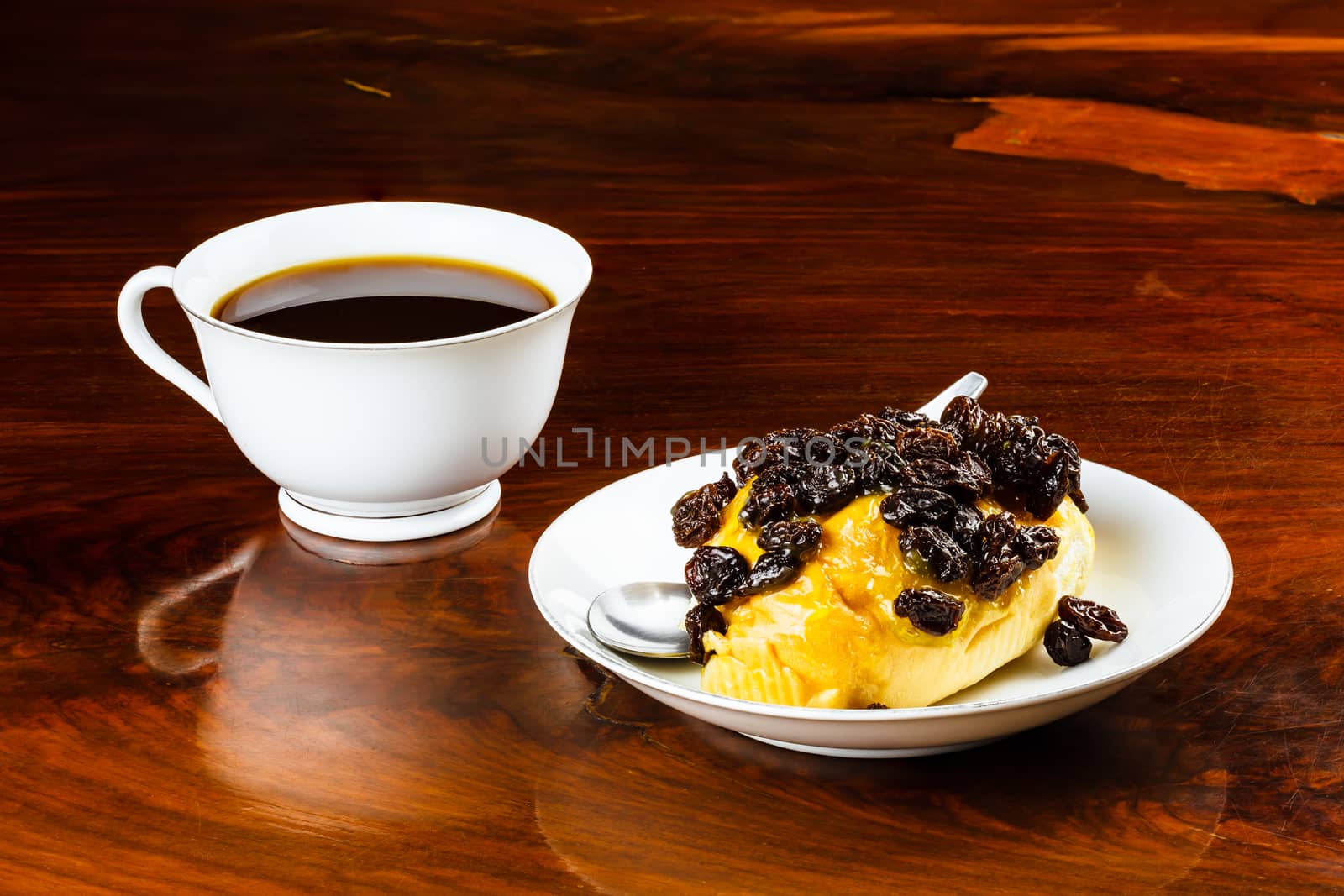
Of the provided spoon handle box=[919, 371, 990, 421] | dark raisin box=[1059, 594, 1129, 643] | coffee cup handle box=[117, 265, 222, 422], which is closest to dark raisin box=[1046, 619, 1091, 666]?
dark raisin box=[1059, 594, 1129, 643]

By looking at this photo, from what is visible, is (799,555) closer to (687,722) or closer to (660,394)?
(687,722)

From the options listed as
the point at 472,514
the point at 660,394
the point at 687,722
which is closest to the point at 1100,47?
the point at 660,394

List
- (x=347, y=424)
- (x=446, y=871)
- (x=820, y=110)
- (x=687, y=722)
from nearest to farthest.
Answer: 1. (x=446, y=871)
2. (x=687, y=722)
3. (x=347, y=424)
4. (x=820, y=110)

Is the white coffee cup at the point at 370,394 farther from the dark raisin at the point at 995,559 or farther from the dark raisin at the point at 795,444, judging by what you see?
the dark raisin at the point at 995,559

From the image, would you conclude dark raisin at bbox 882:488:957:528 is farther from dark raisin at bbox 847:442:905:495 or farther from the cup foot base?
the cup foot base

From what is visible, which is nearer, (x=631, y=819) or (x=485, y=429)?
(x=631, y=819)

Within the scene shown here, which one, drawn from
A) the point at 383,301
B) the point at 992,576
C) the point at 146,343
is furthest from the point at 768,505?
the point at 146,343

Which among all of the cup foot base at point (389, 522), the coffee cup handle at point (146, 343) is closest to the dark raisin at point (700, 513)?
the cup foot base at point (389, 522)
